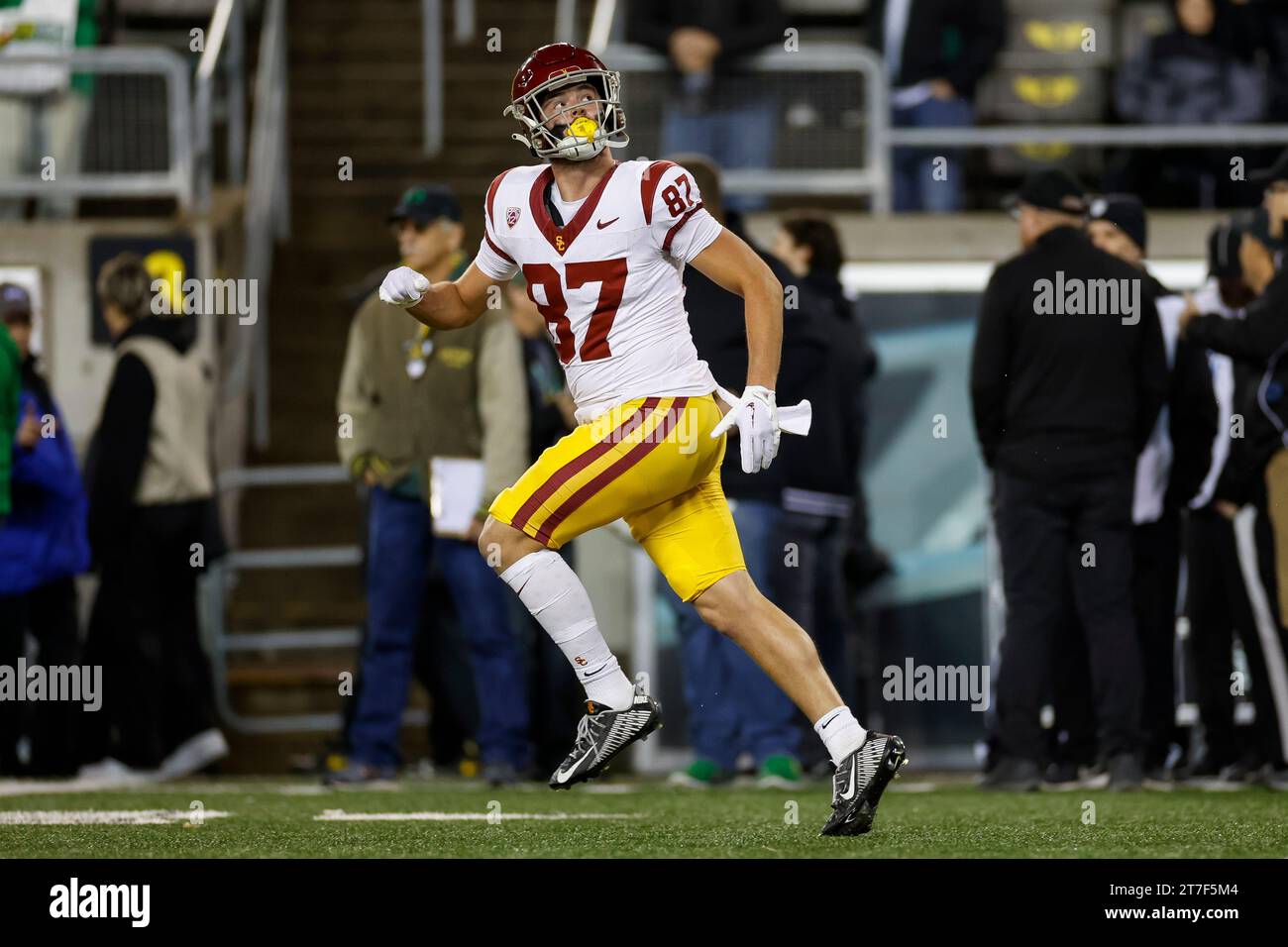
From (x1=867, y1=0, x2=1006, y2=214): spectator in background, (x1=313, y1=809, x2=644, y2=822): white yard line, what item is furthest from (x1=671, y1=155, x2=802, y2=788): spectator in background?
(x1=867, y1=0, x2=1006, y2=214): spectator in background

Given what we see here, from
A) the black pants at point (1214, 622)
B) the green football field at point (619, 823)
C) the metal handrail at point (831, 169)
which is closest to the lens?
Answer: the green football field at point (619, 823)

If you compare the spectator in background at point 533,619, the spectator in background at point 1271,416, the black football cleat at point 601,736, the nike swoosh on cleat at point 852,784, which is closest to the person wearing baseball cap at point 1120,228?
the spectator in background at point 1271,416

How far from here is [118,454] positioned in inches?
444

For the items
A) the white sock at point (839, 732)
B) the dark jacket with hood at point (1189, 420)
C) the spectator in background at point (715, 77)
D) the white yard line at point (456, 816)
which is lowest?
the white yard line at point (456, 816)

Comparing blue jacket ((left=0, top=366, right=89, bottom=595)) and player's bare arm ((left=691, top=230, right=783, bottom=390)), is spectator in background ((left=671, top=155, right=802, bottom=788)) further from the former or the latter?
blue jacket ((left=0, top=366, right=89, bottom=595))

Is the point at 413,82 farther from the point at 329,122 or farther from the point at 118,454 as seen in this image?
the point at 118,454

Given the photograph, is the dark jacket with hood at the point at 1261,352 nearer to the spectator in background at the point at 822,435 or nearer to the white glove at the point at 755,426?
the spectator in background at the point at 822,435

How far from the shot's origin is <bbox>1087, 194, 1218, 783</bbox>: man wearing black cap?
1016 centimetres

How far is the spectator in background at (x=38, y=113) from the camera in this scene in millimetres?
13203

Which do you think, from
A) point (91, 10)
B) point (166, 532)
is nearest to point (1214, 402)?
point (166, 532)

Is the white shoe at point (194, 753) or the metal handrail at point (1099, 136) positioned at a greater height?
the metal handrail at point (1099, 136)

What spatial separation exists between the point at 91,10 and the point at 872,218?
4.69 metres

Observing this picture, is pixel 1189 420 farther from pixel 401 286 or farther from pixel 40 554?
pixel 40 554

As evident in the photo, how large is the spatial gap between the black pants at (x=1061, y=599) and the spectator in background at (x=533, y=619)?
2.26 m
